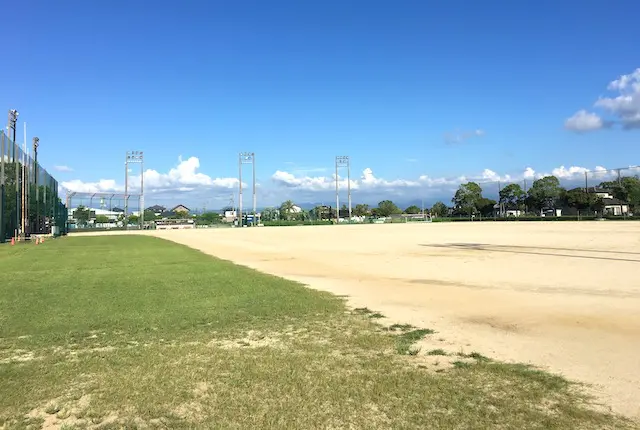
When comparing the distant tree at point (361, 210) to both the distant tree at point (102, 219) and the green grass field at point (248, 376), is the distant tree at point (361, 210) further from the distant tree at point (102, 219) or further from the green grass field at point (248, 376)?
the green grass field at point (248, 376)

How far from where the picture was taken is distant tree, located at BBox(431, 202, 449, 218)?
147 metres

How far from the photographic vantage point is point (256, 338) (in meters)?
7.04

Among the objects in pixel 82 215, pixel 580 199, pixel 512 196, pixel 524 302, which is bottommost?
pixel 524 302

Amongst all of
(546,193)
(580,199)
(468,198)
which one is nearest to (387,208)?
(468,198)

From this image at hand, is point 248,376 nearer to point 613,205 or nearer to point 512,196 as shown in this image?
point 613,205

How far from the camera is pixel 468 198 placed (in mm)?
130125

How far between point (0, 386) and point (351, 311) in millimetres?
5825

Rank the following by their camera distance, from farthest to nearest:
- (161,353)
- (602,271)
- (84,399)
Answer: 1. (602,271)
2. (161,353)
3. (84,399)

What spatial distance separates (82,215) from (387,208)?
339 ft

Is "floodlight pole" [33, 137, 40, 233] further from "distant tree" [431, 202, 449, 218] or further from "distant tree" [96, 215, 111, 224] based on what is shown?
"distant tree" [431, 202, 449, 218]

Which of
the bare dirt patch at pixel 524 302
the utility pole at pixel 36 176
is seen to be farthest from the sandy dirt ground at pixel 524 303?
the utility pole at pixel 36 176

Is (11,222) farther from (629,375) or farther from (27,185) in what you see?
(629,375)

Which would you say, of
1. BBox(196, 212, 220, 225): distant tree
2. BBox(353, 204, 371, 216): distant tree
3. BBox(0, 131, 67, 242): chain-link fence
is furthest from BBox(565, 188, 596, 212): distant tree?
BBox(0, 131, 67, 242): chain-link fence

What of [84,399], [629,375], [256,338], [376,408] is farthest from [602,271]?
[84,399]
